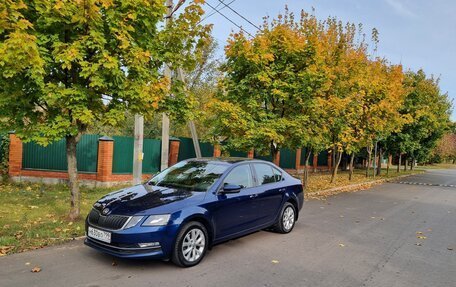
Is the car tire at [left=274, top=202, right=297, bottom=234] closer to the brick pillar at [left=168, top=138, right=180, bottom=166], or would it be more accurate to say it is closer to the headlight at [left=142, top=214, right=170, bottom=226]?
the headlight at [left=142, top=214, right=170, bottom=226]

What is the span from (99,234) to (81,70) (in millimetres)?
3197

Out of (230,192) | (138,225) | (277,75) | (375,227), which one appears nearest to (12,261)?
(138,225)

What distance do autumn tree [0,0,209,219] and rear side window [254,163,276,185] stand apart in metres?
2.41

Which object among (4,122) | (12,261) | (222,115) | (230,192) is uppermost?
(222,115)

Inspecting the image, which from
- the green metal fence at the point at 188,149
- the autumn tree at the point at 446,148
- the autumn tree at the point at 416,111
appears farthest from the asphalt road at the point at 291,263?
the autumn tree at the point at 446,148

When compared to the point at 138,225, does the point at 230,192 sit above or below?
above

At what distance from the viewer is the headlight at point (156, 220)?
492 centimetres

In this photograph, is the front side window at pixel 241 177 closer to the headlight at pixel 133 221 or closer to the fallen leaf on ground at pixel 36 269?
the headlight at pixel 133 221

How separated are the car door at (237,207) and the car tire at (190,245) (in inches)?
13.3

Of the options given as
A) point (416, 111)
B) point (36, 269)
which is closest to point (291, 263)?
point (36, 269)

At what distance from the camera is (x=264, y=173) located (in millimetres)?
7176

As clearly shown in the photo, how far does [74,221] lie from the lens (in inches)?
296

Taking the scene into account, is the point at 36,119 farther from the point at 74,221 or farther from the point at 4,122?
the point at 74,221

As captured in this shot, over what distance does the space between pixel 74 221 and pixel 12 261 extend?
7.36ft
